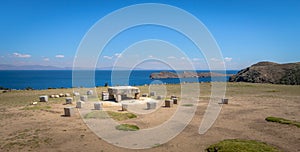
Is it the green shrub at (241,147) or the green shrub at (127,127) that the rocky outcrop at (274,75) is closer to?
the green shrub at (241,147)

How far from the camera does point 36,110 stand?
21.1m

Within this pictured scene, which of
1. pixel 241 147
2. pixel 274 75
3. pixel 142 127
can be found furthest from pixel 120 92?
pixel 274 75

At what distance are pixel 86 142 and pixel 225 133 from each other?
7983 millimetres

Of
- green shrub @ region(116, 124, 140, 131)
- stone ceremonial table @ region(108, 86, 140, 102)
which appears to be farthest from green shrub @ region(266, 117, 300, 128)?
stone ceremonial table @ region(108, 86, 140, 102)


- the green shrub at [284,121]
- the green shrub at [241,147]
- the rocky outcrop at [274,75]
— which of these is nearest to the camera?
the green shrub at [241,147]

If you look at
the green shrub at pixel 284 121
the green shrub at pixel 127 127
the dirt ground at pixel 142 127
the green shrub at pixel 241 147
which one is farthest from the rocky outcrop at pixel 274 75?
the green shrub at pixel 127 127

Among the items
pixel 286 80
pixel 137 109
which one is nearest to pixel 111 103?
pixel 137 109

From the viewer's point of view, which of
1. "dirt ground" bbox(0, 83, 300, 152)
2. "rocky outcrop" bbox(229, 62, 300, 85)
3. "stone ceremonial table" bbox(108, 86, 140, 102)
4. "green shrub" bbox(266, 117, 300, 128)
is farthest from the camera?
"rocky outcrop" bbox(229, 62, 300, 85)

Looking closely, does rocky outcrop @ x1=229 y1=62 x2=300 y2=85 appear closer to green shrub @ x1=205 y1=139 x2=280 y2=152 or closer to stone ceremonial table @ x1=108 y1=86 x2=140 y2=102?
stone ceremonial table @ x1=108 y1=86 x2=140 y2=102

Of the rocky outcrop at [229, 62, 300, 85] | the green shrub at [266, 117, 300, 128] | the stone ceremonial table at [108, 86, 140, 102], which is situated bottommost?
the green shrub at [266, 117, 300, 128]

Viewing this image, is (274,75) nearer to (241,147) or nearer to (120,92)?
(120,92)

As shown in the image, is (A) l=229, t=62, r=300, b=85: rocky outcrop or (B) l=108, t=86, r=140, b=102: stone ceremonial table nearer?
(B) l=108, t=86, r=140, b=102: stone ceremonial table

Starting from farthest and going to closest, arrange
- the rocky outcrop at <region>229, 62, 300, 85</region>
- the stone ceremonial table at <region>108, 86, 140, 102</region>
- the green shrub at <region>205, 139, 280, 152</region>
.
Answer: the rocky outcrop at <region>229, 62, 300, 85</region> < the stone ceremonial table at <region>108, 86, 140, 102</region> < the green shrub at <region>205, 139, 280, 152</region>

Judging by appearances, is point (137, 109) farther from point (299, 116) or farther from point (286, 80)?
point (286, 80)
